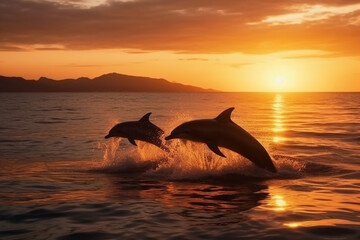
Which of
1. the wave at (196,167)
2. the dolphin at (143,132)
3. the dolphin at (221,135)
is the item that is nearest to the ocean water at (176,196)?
the wave at (196,167)

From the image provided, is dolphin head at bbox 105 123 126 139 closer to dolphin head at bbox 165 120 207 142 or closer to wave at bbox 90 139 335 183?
wave at bbox 90 139 335 183

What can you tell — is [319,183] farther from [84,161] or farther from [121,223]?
[84,161]

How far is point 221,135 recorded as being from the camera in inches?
581

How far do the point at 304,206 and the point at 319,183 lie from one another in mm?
3596

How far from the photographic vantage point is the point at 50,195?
12.4 meters

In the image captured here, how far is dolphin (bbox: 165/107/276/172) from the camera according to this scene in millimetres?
14734

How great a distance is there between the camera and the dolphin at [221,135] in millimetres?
14734

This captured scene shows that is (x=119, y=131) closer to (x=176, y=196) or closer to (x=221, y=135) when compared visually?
(x=221, y=135)

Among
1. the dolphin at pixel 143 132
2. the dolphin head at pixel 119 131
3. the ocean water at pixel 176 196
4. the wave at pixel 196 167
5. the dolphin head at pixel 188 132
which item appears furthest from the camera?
the dolphin head at pixel 119 131

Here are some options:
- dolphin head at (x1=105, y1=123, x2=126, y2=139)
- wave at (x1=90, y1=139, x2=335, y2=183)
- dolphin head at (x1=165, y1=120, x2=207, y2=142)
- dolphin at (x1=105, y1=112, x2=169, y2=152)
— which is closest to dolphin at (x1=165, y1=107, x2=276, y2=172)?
dolphin head at (x1=165, y1=120, x2=207, y2=142)

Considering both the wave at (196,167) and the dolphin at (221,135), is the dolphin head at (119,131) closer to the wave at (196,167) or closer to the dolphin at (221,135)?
the wave at (196,167)

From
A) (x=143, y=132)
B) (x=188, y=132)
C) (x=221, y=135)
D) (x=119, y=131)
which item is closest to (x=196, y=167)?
(x=188, y=132)

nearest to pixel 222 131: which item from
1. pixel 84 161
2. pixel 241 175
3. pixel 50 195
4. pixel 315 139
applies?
pixel 241 175

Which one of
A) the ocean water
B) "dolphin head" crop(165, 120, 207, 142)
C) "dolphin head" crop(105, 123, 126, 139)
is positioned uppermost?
"dolphin head" crop(165, 120, 207, 142)
